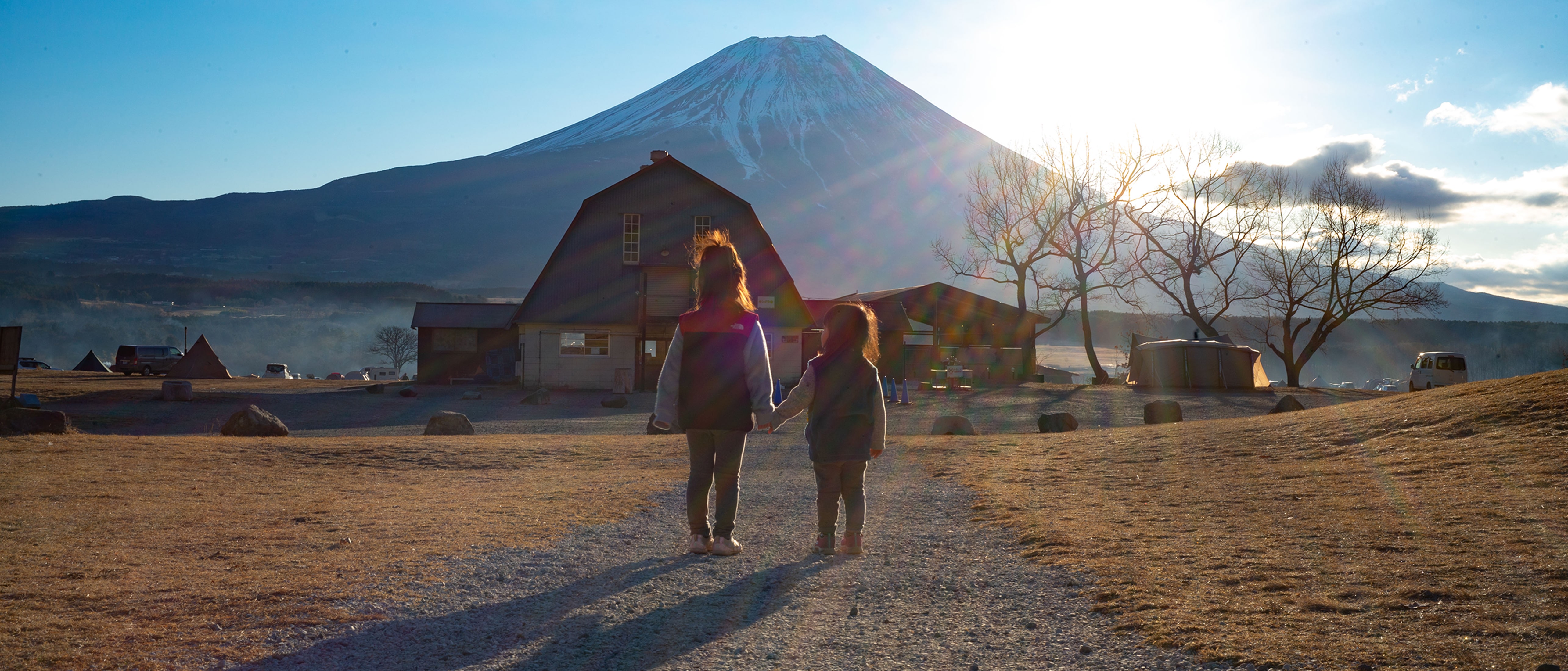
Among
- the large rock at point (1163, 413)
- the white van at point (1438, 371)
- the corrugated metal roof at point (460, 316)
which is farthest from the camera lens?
the corrugated metal roof at point (460, 316)

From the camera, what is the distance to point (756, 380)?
16.6 ft

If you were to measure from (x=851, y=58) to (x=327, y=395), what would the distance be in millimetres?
164890

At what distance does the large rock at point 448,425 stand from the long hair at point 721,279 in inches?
402

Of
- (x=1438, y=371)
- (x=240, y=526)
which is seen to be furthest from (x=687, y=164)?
(x=240, y=526)

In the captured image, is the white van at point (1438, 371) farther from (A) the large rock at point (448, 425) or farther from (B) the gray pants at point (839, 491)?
(B) the gray pants at point (839, 491)

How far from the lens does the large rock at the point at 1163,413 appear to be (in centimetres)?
1600

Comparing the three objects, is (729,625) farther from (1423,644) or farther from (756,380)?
(1423,644)

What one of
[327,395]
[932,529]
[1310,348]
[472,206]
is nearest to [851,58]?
[472,206]

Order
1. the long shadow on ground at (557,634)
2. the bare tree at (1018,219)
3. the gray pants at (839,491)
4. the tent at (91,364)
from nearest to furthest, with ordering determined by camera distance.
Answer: the long shadow on ground at (557,634)
the gray pants at (839,491)
the bare tree at (1018,219)
the tent at (91,364)

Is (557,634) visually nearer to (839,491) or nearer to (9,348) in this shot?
(839,491)

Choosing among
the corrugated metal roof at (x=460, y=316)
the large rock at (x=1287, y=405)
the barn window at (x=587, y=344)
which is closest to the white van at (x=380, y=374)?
the corrugated metal roof at (x=460, y=316)

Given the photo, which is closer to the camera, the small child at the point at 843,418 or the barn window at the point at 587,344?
the small child at the point at 843,418

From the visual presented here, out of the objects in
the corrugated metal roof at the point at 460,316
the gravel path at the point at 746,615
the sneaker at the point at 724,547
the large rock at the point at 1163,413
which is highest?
the corrugated metal roof at the point at 460,316

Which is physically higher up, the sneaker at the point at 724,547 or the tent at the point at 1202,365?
the tent at the point at 1202,365
